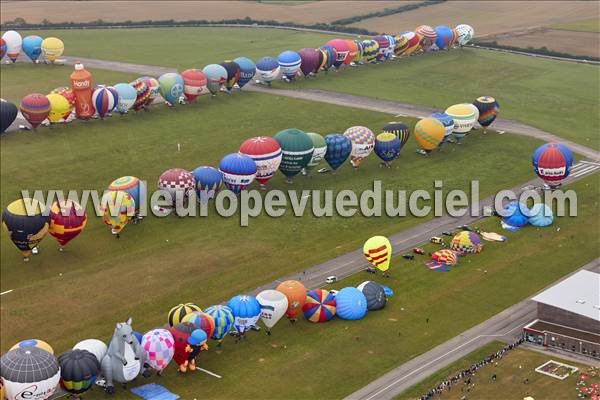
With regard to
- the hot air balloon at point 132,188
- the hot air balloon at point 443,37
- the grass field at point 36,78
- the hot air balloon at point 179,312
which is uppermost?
the hot air balloon at point 443,37

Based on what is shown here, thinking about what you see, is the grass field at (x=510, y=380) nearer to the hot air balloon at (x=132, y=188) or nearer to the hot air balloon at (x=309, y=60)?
the hot air balloon at (x=132, y=188)

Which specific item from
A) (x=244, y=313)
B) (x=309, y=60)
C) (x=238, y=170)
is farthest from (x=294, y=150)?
(x=309, y=60)

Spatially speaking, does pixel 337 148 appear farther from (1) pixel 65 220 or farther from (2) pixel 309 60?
(2) pixel 309 60

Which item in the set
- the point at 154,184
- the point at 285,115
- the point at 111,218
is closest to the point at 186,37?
the point at 285,115

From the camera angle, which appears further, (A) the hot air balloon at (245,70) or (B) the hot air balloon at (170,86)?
(A) the hot air balloon at (245,70)

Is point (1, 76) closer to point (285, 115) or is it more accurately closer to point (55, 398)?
point (285, 115)

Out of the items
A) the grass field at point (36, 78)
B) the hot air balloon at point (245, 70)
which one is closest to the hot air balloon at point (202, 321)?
the grass field at point (36, 78)

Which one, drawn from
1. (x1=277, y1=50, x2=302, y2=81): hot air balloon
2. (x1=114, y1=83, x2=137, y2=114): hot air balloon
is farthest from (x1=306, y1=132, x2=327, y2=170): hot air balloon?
(x1=277, y1=50, x2=302, y2=81): hot air balloon
